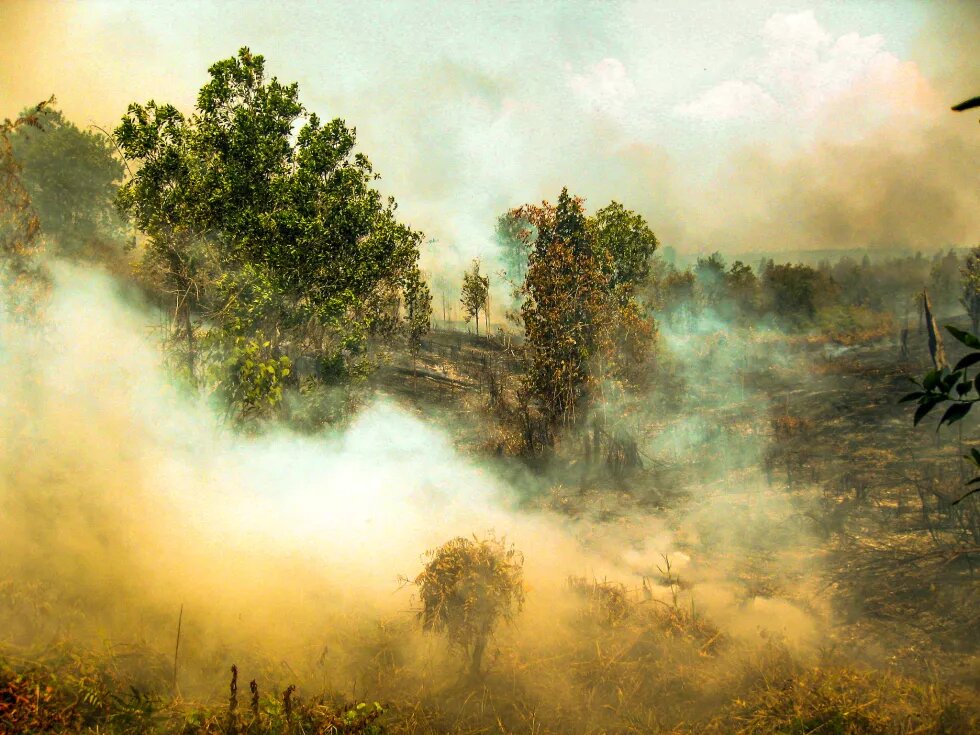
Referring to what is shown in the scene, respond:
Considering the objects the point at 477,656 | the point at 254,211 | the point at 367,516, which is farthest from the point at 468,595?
the point at 254,211

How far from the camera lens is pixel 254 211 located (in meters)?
14.4

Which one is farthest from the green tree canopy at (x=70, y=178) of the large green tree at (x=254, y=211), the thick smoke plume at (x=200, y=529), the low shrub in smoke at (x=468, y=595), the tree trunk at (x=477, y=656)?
the tree trunk at (x=477, y=656)

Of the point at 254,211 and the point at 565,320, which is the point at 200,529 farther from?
the point at 565,320

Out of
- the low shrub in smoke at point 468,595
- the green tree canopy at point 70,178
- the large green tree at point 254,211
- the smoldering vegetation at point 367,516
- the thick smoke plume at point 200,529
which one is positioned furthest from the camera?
the green tree canopy at point 70,178

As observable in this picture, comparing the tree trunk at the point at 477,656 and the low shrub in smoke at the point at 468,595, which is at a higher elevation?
the low shrub in smoke at the point at 468,595

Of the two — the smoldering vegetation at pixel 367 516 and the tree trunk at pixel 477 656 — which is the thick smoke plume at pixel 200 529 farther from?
the tree trunk at pixel 477 656

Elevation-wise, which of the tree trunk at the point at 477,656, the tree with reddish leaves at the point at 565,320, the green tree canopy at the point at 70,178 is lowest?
the tree trunk at the point at 477,656

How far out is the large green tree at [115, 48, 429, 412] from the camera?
13570 mm

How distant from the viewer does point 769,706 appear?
671cm

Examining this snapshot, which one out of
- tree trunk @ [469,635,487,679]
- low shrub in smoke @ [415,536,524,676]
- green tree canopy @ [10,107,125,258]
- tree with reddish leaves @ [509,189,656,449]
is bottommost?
tree trunk @ [469,635,487,679]

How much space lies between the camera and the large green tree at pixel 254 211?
13.6 m

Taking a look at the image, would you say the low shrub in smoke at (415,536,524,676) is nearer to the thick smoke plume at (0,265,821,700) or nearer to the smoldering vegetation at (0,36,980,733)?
the smoldering vegetation at (0,36,980,733)

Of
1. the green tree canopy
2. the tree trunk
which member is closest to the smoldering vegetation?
the tree trunk

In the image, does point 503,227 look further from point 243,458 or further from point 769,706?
point 769,706
